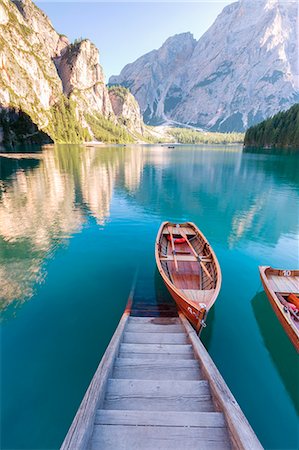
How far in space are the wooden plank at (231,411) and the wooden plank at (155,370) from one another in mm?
360

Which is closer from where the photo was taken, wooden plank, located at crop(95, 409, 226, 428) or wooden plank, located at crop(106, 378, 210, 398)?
wooden plank, located at crop(95, 409, 226, 428)

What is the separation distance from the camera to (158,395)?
4.42m

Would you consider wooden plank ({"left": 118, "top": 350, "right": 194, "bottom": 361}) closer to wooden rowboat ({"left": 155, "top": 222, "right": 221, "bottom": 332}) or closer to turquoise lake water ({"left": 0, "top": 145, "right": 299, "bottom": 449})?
wooden rowboat ({"left": 155, "top": 222, "right": 221, "bottom": 332})

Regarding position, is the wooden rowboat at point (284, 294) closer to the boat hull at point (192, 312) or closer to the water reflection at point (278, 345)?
the water reflection at point (278, 345)

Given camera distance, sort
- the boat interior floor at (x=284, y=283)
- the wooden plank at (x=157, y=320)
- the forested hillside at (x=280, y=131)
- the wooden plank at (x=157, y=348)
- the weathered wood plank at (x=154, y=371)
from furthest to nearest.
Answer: the forested hillside at (x=280, y=131)
the boat interior floor at (x=284, y=283)
the wooden plank at (x=157, y=320)
the wooden plank at (x=157, y=348)
the weathered wood plank at (x=154, y=371)

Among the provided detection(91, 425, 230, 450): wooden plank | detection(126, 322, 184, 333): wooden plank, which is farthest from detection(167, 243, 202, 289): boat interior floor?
detection(91, 425, 230, 450): wooden plank

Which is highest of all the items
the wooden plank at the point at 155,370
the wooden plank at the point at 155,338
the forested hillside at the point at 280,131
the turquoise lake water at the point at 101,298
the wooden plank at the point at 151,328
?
the forested hillside at the point at 280,131

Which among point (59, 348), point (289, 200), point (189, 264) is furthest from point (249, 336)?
point (289, 200)

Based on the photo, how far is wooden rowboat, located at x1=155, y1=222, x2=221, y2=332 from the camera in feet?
25.2

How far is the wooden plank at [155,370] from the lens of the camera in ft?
17.1

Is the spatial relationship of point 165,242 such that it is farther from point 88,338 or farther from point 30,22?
point 30,22

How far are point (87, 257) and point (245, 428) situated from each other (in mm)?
12475

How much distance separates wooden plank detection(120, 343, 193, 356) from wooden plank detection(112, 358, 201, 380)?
1.79 ft

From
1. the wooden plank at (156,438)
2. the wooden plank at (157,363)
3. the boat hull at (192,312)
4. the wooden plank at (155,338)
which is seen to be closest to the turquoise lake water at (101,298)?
the boat hull at (192,312)
